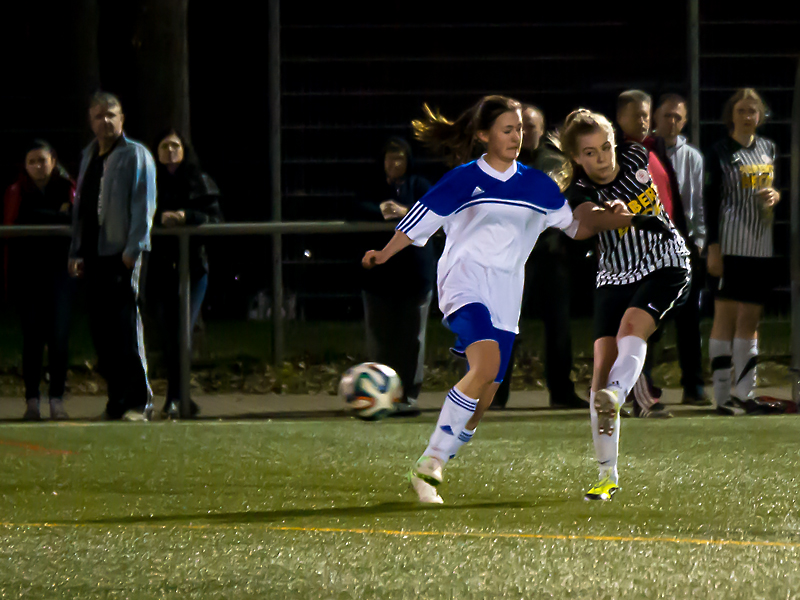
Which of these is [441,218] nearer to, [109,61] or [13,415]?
[13,415]

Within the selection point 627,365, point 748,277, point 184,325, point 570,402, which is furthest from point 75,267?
point 748,277

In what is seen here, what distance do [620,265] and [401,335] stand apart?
2.83 metres

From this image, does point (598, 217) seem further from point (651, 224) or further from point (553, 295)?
point (553, 295)

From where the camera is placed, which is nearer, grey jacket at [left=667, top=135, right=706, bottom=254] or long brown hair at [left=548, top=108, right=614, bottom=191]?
long brown hair at [left=548, top=108, right=614, bottom=191]

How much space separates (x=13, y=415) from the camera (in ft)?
30.3

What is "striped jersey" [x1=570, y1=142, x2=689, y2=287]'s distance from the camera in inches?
252

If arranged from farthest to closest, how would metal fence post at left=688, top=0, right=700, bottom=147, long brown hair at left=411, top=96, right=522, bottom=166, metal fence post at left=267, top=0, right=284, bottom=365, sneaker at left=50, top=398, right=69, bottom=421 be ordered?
metal fence post at left=267, top=0, right=284, bottom=365 → metal fence post at left=688, top=0, right=700, bottom=147 → sneaker at left=50, top=398, right=69, bottom=421 → long brown hair at left=411, top=96, right=522, bottom=166

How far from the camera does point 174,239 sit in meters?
A: 9.06

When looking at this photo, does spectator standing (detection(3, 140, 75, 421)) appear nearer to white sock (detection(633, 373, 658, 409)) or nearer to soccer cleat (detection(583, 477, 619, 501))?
white sock (detection(633, 373, 658, 409))

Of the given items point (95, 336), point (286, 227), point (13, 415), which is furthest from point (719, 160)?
point (13, 415)

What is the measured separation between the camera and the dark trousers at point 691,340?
29.5 ft

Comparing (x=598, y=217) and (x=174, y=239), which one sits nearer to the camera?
(x=598, y=217)

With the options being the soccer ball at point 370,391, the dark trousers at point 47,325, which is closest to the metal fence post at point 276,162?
the dark trousers at point 47,325

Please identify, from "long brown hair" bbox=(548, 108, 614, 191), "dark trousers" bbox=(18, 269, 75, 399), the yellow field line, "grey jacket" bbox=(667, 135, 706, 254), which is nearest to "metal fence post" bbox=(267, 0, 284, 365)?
"dark trousers" bbox=(18, 269, 75, 399)
